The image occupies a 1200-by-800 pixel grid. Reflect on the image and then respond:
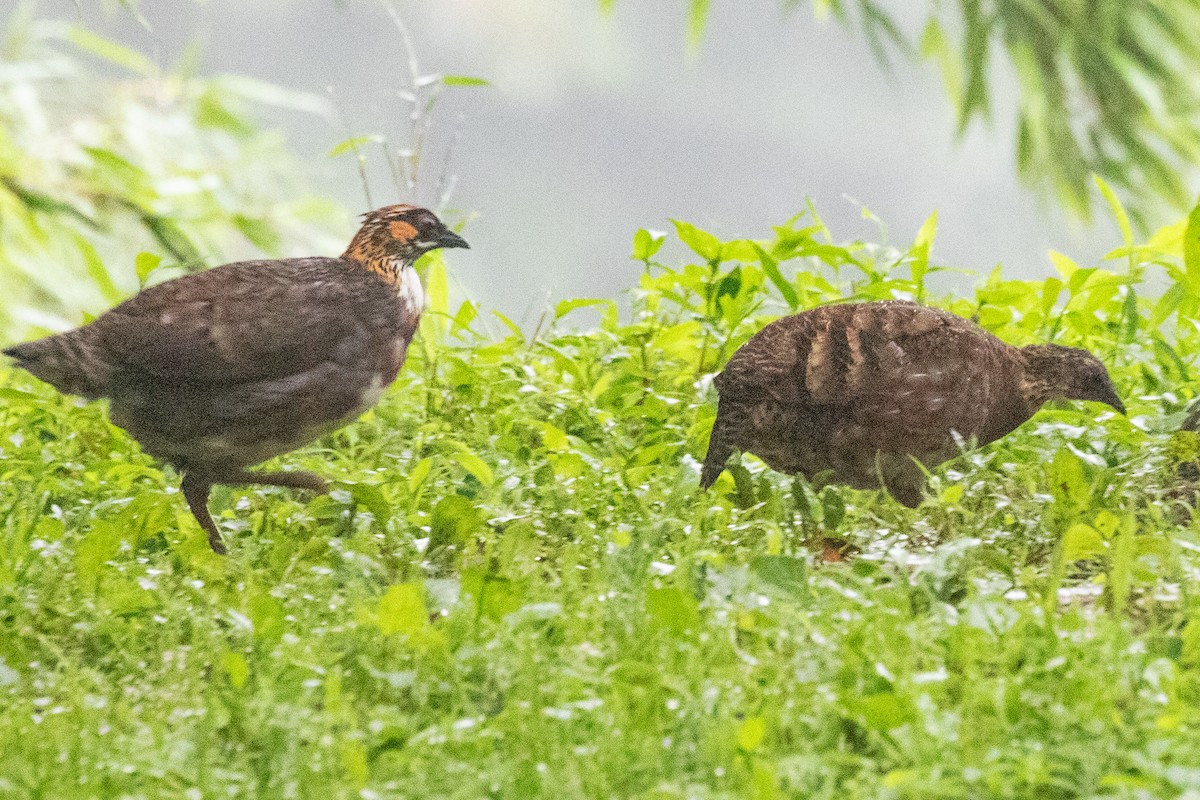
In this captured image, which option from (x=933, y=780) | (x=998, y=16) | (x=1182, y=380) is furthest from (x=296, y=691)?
(x=998, y=16)

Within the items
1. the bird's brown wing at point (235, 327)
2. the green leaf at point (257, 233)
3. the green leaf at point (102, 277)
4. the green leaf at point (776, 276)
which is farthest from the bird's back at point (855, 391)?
the green leaf at point (257, 233)

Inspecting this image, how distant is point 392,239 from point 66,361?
1081 millimetres

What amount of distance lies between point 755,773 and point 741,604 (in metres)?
0.82

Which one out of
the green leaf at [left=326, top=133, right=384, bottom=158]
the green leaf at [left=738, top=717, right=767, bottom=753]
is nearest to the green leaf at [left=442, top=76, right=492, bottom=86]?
the green leaf at [left=326, top=133, right=384, bottom=158]

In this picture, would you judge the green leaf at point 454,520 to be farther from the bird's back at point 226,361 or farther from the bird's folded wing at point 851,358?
the bird's folded wing at point 851,358

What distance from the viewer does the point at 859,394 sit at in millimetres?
3992

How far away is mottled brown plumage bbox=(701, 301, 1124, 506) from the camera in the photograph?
4008 millimetres

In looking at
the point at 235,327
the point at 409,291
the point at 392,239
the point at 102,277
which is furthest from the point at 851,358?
the point at 102,277

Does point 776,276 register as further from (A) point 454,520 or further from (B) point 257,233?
(B) point 257,233

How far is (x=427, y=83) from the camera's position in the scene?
598cm

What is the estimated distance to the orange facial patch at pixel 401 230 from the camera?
4660 mm

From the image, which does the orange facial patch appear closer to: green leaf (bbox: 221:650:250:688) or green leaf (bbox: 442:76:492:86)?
green leaf (bbox: 442:76:492:86)

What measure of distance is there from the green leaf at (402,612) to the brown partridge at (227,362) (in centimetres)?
123

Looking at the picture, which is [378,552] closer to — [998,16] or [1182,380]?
[1182,380]
